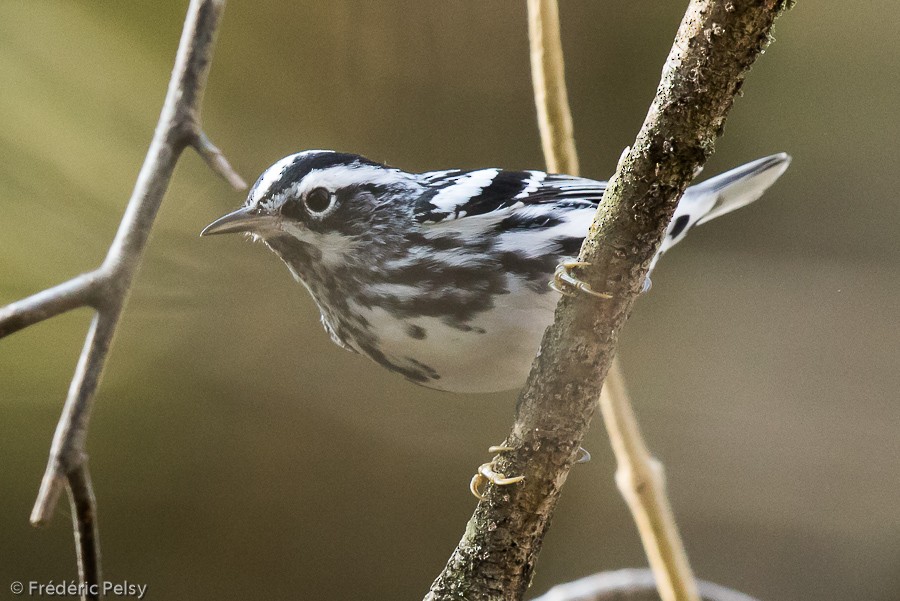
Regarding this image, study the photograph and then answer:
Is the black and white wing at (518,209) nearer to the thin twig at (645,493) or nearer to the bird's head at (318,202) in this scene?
the bird's head at (318,202)

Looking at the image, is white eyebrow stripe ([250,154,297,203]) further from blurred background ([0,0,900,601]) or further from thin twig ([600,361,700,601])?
thin twig ([600,361,700,601])

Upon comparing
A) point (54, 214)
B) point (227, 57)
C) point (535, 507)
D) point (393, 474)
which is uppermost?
point (227, 57)

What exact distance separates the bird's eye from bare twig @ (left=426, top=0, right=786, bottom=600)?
24 cm

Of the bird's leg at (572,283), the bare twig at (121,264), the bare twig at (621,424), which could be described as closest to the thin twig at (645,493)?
the bare twig at (621,424)

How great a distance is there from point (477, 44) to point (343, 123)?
0.17 metres

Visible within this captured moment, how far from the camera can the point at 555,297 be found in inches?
23.1

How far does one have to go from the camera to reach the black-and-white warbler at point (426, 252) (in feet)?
1.99

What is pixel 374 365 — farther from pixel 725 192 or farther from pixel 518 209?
pixel 725 192

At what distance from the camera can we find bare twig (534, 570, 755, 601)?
812mm

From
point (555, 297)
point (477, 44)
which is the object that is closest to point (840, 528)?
point (555, 297)

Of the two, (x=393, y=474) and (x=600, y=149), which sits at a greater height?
(x=600, y=149)

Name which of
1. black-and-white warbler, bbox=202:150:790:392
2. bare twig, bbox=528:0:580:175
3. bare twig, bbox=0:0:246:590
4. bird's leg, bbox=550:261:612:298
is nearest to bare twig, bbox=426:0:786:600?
bird's leg, bbox=550:261:612:298

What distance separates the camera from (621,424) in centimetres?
71

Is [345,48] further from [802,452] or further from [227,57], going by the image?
[802,452]
